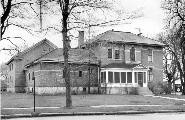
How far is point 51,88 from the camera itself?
42.2 metres

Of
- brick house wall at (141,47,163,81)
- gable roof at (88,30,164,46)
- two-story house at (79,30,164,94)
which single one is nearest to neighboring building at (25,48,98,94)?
two-story house at (79,30,164,94)

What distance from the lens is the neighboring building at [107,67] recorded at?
4222cm

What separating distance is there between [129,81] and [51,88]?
1020 centimetres

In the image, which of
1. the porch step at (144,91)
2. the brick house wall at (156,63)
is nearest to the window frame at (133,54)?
the brick house wall at (156,63)

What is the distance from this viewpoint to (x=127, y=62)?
46562mm

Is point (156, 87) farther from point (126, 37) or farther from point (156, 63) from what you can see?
point (126, 37)

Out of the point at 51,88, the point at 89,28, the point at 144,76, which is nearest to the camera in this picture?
the point at 89,28

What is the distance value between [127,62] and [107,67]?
441 centimetres

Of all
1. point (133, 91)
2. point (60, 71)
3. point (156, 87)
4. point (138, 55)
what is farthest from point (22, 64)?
point (156, 87)

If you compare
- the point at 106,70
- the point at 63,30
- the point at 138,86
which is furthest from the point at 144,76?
the point at 63,30

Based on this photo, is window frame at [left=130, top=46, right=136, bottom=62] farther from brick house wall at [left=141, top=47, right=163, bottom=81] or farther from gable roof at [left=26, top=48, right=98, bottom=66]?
gable roof at [left=26, top=48, right=98, bottom=66]

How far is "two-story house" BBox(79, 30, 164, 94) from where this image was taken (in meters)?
43.8

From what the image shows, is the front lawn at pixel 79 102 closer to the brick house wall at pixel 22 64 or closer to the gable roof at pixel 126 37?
the gable roof at pixel 126 37

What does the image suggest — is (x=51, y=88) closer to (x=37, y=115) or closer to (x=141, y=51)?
(x=141, y=51)
